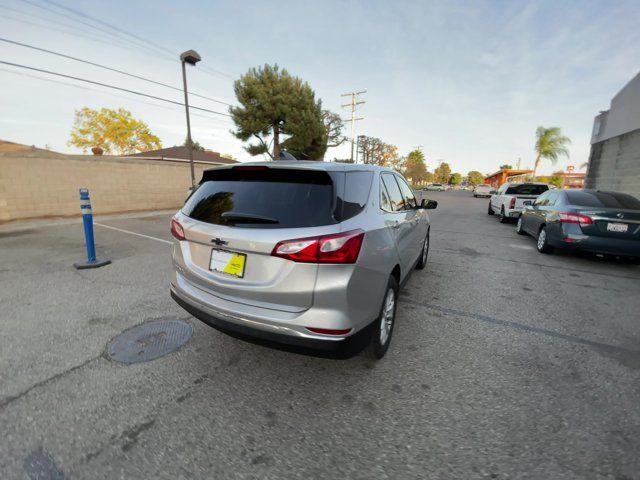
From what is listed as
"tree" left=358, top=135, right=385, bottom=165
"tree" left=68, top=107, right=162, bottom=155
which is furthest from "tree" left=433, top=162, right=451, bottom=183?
"tree" left=68, top=107, right=162, bottom=155

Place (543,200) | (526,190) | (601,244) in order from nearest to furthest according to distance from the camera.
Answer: (601,244), (543,200), (526,190)

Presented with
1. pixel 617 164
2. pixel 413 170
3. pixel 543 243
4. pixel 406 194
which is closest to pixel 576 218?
pixel 543 243

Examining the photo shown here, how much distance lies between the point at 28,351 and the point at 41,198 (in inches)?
446

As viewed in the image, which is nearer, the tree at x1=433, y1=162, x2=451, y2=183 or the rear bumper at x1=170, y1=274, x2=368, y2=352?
the rear bumper at x1=170, y1=274, x2=368, y2=352

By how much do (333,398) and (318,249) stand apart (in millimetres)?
1180

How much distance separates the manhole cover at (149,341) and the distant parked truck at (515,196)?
11994 millimetres

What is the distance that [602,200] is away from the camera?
5938mm

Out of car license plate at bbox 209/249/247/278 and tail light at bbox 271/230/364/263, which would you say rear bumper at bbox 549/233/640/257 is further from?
car license plate at bbox 209/249/247/278

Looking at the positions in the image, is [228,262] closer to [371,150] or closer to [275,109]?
[275,109]

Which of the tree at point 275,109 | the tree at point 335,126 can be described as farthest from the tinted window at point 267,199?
the tree at point 335,126

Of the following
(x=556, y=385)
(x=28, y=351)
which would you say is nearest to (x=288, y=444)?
(x=556, y=385)

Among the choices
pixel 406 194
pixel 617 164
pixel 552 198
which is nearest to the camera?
pixel 406 194

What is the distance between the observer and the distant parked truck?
11328mm

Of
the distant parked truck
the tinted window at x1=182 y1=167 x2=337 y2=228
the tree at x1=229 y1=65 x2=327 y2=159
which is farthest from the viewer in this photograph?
the tree at x1=229 y1=65 x2=327 y2=159
